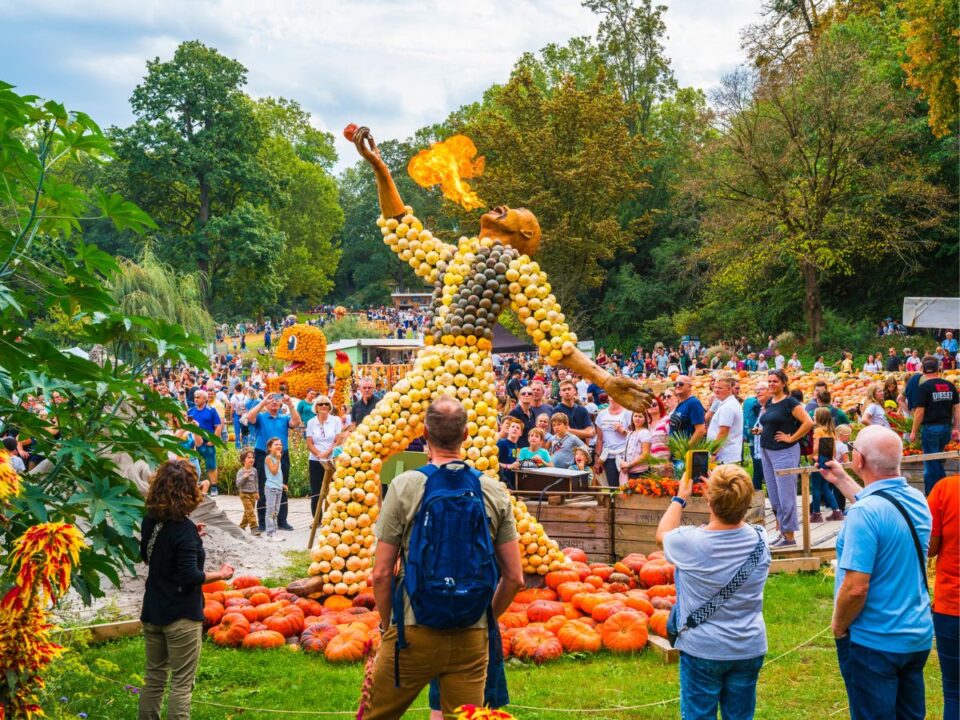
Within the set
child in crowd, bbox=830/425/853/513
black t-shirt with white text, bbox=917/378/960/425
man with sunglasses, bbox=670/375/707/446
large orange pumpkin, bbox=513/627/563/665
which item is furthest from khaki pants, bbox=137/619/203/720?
black t-shirt with white text, bbox=917/378/960/425

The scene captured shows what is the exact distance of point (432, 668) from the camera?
391 cm

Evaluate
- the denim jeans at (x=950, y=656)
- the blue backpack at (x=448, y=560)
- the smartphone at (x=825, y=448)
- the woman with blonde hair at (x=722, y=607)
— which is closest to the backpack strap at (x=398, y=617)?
the blue backpack at (x=448, y=560)

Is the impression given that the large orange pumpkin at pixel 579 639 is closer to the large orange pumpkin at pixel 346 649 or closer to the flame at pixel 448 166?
the large orange pumpkin at pixel 346 649

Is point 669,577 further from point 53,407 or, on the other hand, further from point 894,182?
point 894,182

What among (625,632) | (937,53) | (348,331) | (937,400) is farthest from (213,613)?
(348,331)

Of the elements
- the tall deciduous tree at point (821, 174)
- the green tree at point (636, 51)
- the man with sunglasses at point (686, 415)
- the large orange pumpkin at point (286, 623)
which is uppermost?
the green tree at point (636, 51)

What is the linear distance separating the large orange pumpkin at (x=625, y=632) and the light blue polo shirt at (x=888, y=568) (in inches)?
114

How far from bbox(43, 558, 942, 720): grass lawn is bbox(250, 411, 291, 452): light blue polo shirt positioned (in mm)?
4960

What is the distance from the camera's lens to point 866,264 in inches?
1409

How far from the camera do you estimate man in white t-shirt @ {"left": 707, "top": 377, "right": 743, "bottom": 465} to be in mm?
9703

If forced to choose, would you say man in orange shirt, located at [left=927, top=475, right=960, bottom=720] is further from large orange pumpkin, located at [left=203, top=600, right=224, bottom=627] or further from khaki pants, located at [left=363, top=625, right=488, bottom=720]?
large orange pumpkin, located at [left=203, top=600, right=224, bottom=627]

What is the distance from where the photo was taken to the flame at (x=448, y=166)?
8.30m

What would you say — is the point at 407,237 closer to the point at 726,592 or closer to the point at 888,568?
the point at 726,592

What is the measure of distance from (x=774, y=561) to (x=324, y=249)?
214ft
